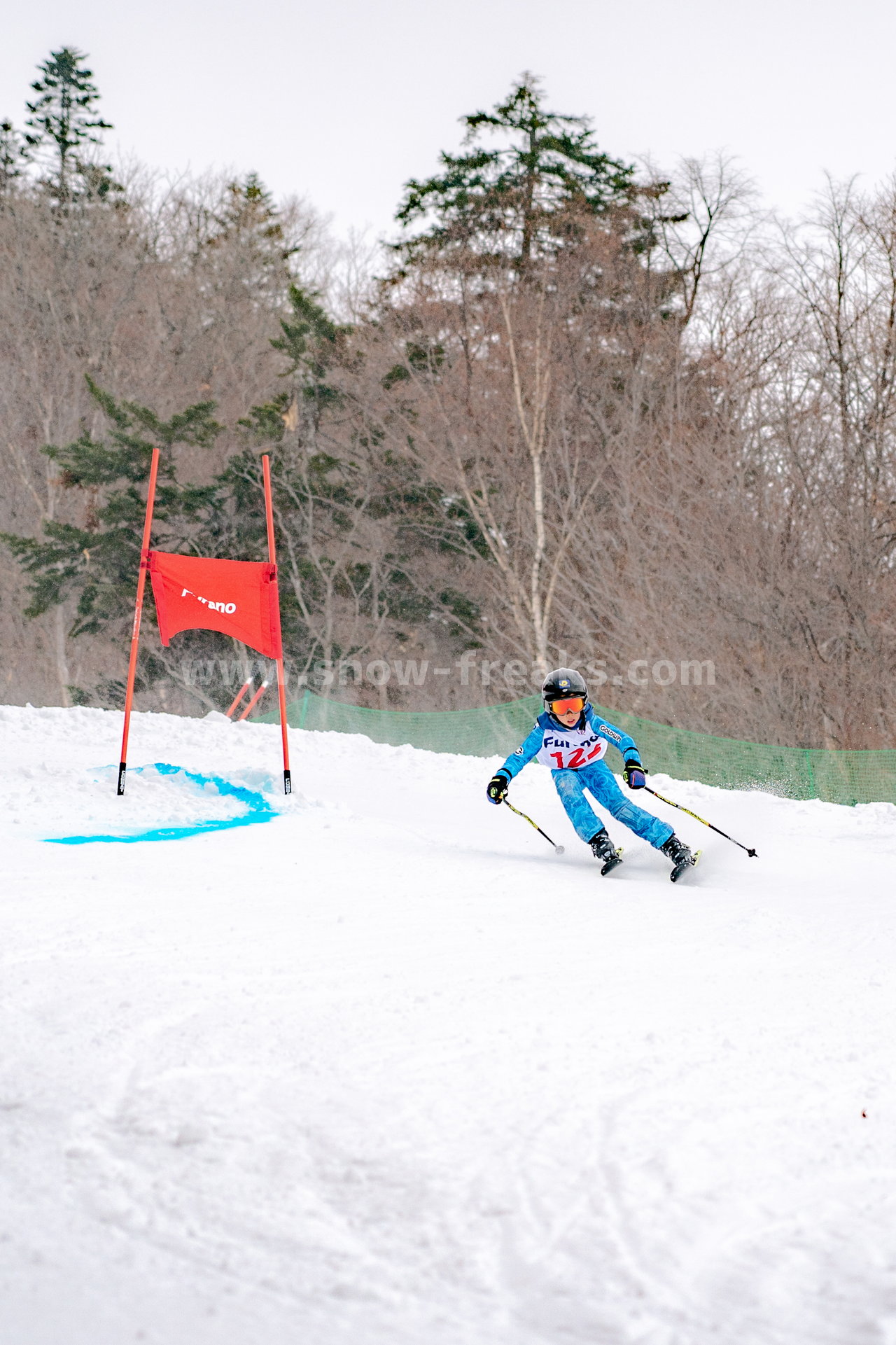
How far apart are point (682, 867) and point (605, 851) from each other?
1.62ft

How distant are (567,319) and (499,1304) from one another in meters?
19.3

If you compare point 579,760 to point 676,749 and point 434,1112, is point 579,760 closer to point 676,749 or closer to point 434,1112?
point 434,1112

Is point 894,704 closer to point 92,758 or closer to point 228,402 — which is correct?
point 92,758

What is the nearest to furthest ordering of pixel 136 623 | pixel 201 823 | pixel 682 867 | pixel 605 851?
pixel 682 867 → pixel 605 851 → pixel 201 823 → pixel 136 623

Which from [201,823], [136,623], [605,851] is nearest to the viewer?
[605,851]

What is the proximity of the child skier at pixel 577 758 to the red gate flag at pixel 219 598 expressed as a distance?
2.20m

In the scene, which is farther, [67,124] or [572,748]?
[67,124]

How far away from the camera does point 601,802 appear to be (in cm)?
696

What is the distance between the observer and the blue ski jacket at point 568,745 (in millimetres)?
6965

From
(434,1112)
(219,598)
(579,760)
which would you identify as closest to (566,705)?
(579,760)

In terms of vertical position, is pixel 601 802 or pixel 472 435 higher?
pixel 472 435

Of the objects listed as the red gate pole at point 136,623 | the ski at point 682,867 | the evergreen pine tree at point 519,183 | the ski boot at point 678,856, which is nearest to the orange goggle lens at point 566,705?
the ski boot at point 678,856

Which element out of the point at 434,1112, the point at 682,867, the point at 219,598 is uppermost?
the point at 219,598

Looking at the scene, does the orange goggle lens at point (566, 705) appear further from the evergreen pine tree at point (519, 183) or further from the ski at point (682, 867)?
the evergreen pine tree at point (519, 183)
